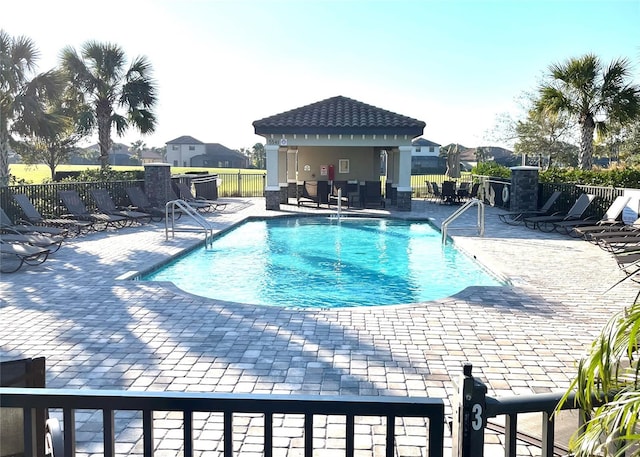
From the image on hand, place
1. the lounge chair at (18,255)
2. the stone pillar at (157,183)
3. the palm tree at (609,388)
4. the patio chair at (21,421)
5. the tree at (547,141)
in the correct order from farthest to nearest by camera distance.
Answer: the tree at (547,141)
the stone pillar at (157,183)
the lounge chair at (18,255)
the patio chair at (21,421)
the palm tree at (609,388)

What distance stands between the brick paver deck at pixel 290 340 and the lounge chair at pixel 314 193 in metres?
12.8

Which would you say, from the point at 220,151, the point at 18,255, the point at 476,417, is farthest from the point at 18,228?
the point at 220,151

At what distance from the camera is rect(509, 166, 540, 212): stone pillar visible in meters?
18.9

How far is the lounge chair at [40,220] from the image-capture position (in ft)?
42.4

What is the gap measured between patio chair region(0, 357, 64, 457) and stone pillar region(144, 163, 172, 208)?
1788 centimetres

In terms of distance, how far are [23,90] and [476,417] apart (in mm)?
18936

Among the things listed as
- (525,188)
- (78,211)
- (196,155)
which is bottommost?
(78,211)

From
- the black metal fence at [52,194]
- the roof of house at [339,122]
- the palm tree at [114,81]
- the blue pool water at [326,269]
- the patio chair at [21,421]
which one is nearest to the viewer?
the patio chair at [21,421]

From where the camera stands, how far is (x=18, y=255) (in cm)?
946

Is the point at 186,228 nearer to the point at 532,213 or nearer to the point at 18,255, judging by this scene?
the point at 18,255

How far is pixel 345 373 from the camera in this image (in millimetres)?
4871

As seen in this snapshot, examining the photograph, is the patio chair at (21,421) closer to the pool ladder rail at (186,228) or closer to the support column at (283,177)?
the pool ladder rail at (186,228)

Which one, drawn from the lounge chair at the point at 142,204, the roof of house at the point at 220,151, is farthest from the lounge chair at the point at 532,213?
the roof of house at the point at 220,151

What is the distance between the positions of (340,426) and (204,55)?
1345 cm
